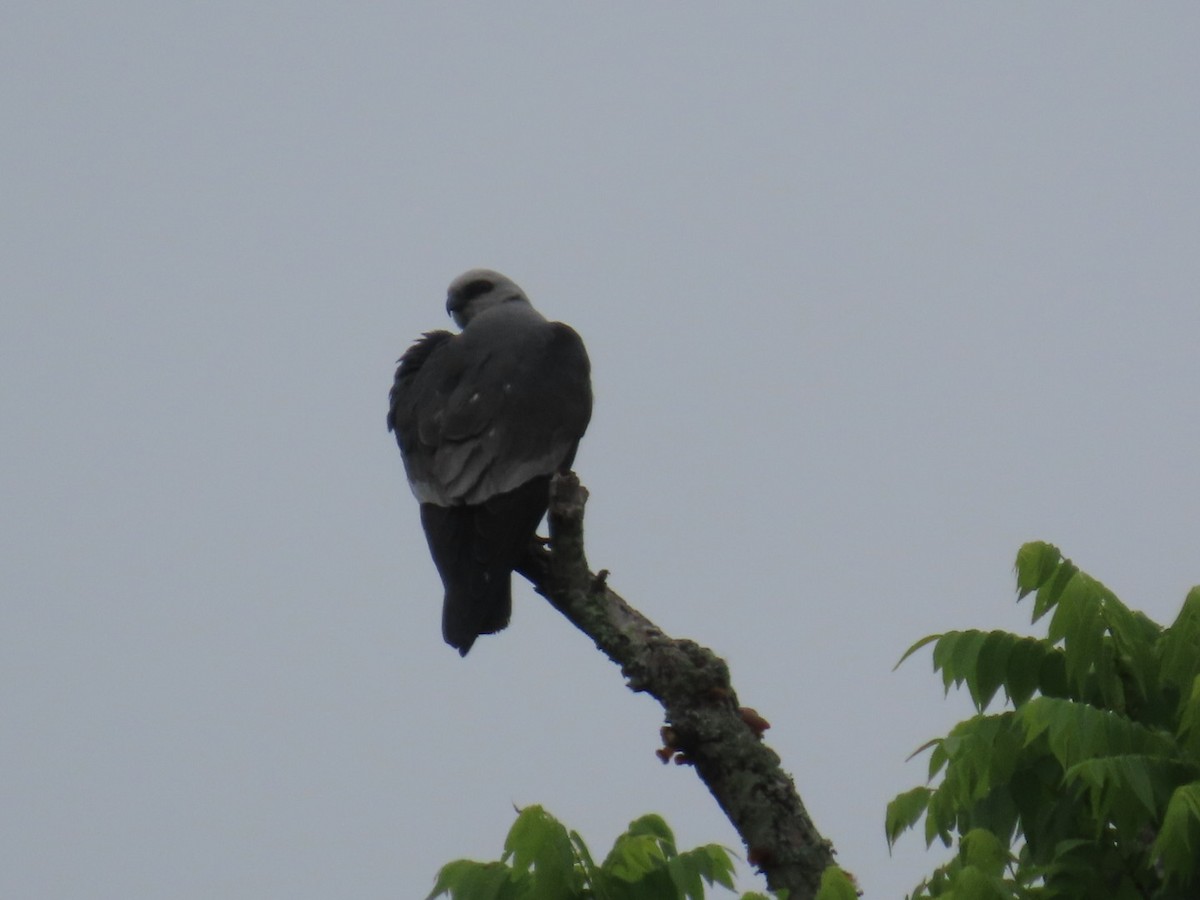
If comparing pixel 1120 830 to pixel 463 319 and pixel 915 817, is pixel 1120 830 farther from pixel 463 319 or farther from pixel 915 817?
pixel 463 319

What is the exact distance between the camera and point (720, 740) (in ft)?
14.1

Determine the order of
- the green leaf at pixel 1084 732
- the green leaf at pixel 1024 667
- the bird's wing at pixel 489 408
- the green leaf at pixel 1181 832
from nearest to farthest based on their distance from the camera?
the green leaf at pixel 1181 832 → the green leaf at pixel 1084 732 → the green leaf at pixel 1024 667 → the bird's wing at pixel 489 408

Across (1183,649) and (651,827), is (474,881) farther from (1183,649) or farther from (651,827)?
(1183,649)

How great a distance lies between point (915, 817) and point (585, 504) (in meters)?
1.74

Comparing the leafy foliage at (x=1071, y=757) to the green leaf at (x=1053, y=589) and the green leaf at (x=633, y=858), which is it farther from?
the green leaf at (x=633, y=858)

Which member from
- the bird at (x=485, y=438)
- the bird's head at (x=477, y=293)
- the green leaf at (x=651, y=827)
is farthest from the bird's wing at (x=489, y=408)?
the green leaf at (x=651, y=827)

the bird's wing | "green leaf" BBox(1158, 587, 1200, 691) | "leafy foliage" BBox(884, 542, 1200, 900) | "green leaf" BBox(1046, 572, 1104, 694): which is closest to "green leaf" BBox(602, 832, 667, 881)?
"leafy foliage" BBox(884, 542, 1200, 900)

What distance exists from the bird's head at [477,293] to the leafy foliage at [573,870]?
542cm

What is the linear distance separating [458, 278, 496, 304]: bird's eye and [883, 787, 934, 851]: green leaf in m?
5.56

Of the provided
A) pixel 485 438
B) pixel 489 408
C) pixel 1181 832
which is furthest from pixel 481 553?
pixel 1181 832

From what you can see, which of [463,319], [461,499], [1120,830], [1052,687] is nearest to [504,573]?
[461,499]

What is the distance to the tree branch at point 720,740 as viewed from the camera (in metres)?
4.14

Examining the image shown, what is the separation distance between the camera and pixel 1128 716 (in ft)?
12.6

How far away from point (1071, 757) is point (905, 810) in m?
0.65
